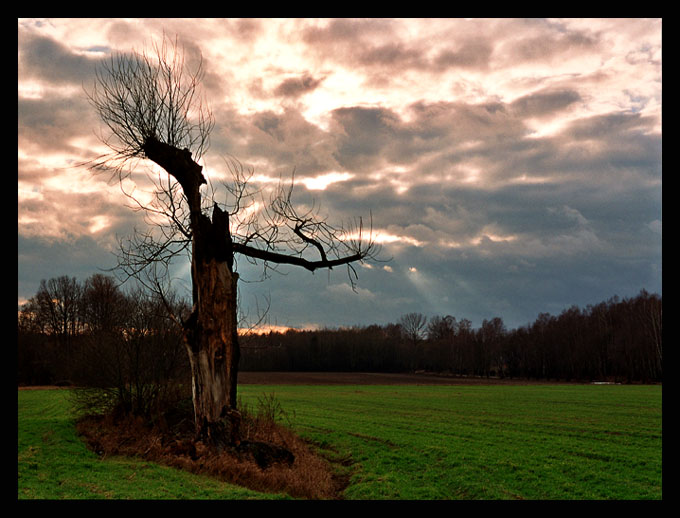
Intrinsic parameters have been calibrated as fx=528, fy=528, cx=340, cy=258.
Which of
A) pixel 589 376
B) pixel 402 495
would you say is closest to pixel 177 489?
pixel 402 495

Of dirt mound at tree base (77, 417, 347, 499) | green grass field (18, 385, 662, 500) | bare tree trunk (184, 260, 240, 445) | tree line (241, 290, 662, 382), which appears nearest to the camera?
green grass field (18, 385, 662, 500)

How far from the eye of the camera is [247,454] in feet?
50.9

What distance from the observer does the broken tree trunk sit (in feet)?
52.2

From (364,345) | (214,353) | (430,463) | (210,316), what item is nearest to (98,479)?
(214,353)

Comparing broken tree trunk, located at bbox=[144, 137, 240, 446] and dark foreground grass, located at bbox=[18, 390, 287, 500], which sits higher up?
broken tree trunk, located at bbox=[144, 137, 240, 446]

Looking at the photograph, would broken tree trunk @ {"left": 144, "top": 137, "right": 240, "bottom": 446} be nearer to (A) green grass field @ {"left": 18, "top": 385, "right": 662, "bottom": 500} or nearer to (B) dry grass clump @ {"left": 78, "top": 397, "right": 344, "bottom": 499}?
(B) dry grass clump @ {"left": 78, "top": 397, "right": 344, "bottom": 499}

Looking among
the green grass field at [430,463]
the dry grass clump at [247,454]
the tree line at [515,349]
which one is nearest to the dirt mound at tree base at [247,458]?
the dry grass clump at [247,454]

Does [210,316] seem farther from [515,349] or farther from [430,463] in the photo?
[515,349]

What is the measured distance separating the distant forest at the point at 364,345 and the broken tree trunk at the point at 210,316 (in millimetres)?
2275

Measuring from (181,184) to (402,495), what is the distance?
36.7ft

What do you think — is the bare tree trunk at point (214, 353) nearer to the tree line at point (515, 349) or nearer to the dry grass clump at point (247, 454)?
the dry grass clump at point (247, 454)

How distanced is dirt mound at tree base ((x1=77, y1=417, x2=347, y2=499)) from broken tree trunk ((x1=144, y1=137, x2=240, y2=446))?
59 cm

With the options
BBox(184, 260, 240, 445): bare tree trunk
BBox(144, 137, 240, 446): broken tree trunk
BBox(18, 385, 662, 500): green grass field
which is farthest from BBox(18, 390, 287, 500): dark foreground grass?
BBox(144, 137, 240, 446): broken tree trunk

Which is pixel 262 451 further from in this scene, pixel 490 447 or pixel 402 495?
pixel 490 447
